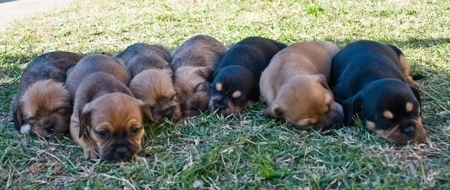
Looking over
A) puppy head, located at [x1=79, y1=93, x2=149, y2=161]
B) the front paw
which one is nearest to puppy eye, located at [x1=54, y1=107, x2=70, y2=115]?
puppy head, located at [x1=79, y1=93, x2=149, y2=161]

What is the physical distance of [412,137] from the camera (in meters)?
5.18

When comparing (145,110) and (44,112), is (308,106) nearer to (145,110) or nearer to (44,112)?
(145,110)

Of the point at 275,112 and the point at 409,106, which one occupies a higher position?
the point at 409,106

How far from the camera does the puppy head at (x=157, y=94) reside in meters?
6.24

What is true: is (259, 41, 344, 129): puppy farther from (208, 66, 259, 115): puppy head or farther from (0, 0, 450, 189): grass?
(208, 66, 259, 115): puppy head

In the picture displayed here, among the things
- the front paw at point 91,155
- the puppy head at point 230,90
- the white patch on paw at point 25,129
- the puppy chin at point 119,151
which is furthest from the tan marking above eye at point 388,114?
the white patch on paw at point 25,129

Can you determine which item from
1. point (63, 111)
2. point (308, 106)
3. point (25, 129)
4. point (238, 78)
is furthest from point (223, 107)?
point (25, 129)

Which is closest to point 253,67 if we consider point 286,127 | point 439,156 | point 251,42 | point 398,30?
point 251,42

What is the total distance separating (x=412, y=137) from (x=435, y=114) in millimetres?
935

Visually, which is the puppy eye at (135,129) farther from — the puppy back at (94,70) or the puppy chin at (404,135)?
the puppy chin at (404,135)

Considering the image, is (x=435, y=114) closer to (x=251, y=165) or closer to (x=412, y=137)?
(x=412, y=137)

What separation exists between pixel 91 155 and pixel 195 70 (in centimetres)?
204

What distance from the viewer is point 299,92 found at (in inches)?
231

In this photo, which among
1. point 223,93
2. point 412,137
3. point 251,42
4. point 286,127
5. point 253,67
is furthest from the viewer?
point 251,42
